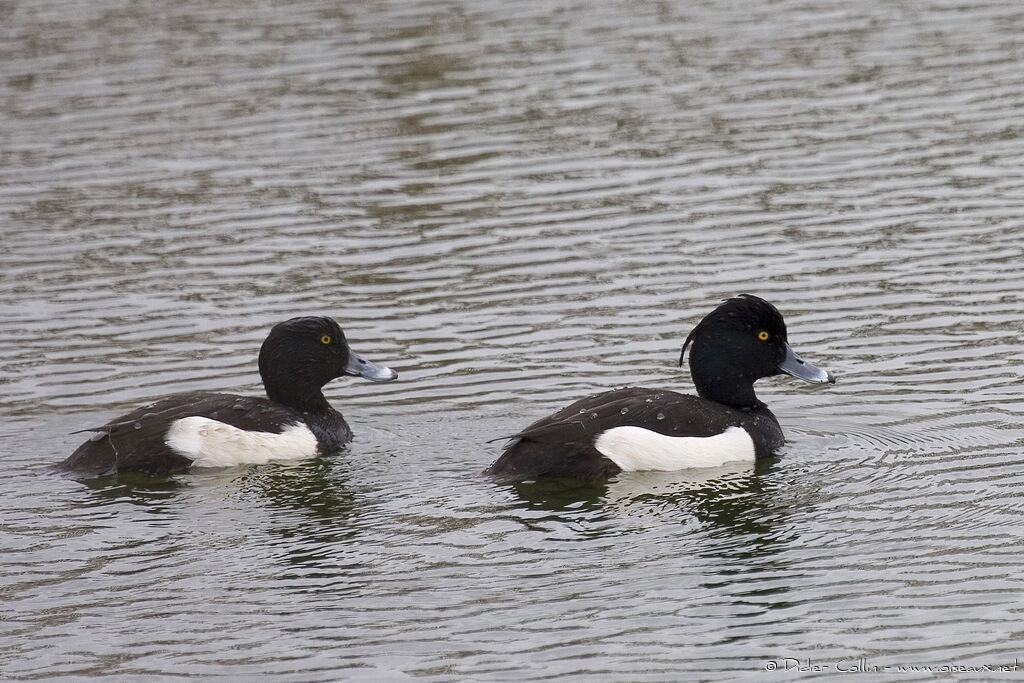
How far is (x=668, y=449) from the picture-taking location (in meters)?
10.2

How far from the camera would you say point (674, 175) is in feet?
55.1

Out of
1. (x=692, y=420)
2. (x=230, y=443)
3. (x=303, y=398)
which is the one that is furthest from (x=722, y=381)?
(x=230, y=443)

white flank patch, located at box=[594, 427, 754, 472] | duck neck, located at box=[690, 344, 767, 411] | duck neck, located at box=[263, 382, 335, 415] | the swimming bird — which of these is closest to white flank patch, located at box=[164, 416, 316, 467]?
the swimming bird

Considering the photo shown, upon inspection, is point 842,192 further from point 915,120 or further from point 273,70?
point 273,70

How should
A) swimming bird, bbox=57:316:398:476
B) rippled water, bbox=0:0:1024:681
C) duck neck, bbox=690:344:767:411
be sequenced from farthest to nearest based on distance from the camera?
duck neck, bbox=690:344:767:411 < swimming bird, bbox=57:316:398:476 < rippled water, bbox=0:0:1024:681

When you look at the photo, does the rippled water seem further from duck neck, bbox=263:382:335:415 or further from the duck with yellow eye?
duck neck, bbox=263:382:335:415

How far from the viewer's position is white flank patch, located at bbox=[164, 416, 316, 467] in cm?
1048

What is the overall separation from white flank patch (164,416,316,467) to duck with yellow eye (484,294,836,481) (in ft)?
4.34

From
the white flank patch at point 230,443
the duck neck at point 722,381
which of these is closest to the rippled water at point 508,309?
the white flank patch at point 230,443

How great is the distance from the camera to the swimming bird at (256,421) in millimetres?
10422

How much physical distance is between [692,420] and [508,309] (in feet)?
11.1

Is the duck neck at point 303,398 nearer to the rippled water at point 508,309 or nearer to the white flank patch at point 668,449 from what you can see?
the rippled water at point 508,309

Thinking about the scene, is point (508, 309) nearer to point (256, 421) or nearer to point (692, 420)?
point (256, 421)

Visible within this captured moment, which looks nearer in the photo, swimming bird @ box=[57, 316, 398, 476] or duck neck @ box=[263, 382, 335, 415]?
swimming bird @ box=[57, 316, 398, 476]
